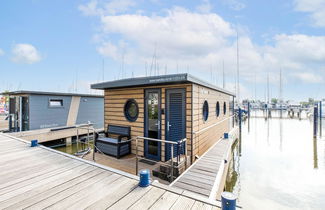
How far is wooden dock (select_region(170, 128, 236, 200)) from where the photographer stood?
8.68 ft

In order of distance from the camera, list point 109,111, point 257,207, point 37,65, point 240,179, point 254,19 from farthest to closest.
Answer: point 37,65 < point 254,19 < point 109,111 < point 240,179 < point 257,207

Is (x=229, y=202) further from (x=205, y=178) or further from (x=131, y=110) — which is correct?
(x=131, y=110)

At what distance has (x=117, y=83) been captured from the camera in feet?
17.7

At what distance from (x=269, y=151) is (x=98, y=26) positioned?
38.7ft

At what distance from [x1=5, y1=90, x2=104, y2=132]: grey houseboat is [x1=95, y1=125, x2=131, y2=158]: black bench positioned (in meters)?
5.06

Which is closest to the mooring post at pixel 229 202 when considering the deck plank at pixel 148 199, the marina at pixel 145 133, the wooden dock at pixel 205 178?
the marina at pixel 145 133

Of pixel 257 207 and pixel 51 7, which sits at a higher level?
pixel 51 7

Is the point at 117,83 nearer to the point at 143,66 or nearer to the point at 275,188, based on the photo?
the point at 275,188

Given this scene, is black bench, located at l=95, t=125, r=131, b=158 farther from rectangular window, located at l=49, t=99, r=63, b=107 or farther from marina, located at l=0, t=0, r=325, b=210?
rectangular window, located at l=49, t=99, r=63, b=107

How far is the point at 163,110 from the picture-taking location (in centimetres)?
487

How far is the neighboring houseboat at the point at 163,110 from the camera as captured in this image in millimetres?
4492

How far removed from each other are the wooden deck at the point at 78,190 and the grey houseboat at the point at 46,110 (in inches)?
241

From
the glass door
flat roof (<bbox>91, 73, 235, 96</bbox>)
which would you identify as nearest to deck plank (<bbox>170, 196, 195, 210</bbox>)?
flat roof (<bbox>91, 73, 235, 96</bbox>)

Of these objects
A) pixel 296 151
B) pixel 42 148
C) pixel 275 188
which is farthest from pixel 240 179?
pixel 42 148
